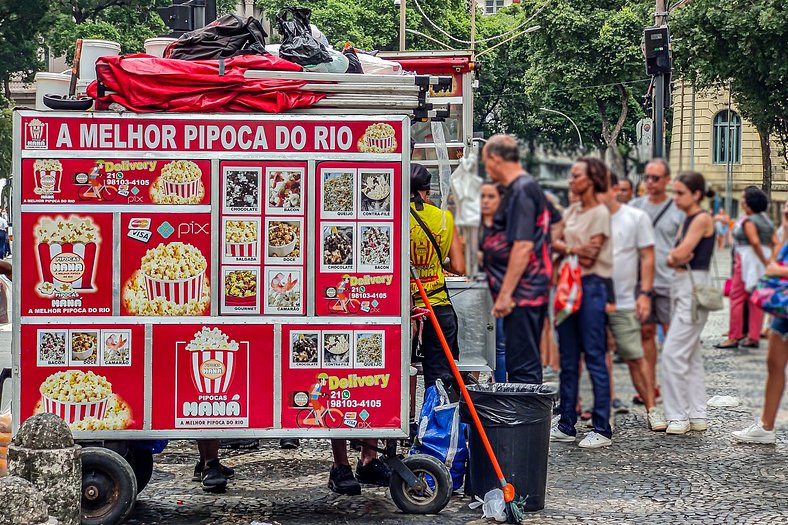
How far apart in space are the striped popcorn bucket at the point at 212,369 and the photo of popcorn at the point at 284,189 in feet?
3.02

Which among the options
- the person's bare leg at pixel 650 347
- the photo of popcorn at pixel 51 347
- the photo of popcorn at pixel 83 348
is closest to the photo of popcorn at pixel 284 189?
the photo of popcorn at pixel 83 348

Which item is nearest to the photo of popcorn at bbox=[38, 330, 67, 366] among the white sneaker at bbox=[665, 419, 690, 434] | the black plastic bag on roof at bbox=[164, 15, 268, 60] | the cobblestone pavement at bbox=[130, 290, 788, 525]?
the cobblestone pavement at bbox=[130, 290, 788, 525]

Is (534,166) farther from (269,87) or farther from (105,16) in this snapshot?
(105,16)

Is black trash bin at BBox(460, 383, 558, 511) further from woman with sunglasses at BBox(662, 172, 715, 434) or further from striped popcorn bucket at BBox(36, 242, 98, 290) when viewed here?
woman with sunglasses at BBox(662, 172, 715, 434)

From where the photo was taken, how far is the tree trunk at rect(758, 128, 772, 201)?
228cm

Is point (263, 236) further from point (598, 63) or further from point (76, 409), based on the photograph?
point (598, 63)

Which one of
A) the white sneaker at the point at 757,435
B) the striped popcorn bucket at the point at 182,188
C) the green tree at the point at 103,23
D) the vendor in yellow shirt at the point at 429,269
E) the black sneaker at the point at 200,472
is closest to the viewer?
the white sneaker at the point at 757,435

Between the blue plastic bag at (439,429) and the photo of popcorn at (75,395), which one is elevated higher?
the photo of popcorn at (75,395)

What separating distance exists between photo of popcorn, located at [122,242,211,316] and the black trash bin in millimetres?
1877

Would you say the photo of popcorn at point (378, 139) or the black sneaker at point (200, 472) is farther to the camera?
the black sneaker at point (200, 472)

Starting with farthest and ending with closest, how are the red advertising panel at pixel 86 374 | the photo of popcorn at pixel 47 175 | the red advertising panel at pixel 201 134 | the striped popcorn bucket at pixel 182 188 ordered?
the red advertising panel at pixel 86 374 → the striped popcorn bucket at pixel 182 188 → the photo of popcorn at pixel 47 175 → the red advertising panel at pixel 201 134

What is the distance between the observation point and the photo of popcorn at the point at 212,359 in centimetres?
681

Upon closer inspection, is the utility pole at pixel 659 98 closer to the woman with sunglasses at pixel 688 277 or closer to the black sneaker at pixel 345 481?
the woman with sunglasses at pixel 688 277

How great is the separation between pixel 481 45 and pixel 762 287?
4870 cm
